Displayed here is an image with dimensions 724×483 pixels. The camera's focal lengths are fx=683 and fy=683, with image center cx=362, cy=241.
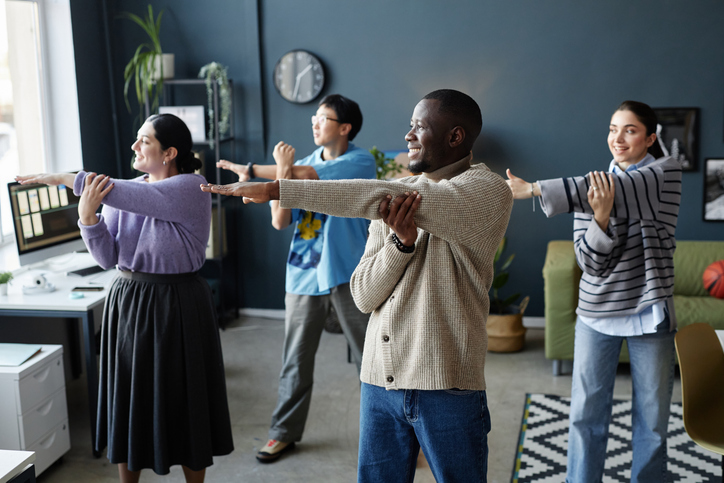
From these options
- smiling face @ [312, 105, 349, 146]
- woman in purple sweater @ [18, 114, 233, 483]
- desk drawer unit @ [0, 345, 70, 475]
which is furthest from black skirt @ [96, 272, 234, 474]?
smiling face @ [312, 105, 349, 146]

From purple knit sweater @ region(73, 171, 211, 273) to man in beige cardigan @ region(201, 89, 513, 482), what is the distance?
902 millimetres

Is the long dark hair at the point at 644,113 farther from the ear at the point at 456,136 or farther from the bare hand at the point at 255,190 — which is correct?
the bare hand at the point at 255,190

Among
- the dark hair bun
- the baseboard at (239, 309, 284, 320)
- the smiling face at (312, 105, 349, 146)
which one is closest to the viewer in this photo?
the dark hair bun

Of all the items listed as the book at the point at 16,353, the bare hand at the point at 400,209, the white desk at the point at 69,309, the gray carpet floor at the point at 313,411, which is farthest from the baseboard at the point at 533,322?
the bare hand at the point at 400,209

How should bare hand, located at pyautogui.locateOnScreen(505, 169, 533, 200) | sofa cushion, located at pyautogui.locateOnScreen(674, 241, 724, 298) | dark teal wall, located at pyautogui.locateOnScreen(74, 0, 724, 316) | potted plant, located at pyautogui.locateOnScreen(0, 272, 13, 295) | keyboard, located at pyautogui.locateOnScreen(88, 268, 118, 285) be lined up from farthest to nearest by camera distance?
dark teal wall, located at pyautogui.locateOnScreen(74, 0, 724, 316), sofa cushion, located at pyautogui.locateOnScreen(674, 241, 724, 298), keyboard, located at pyautogui.locateOnScreen(88, 268, 118, 285), potted plant, located at pyautogui.locateOnScreen(0, 272, 13, 295), bare hand, located at pyautogui.locateOnScreen(505, 169, 533, 200)

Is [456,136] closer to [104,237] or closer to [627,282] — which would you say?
[627,282]

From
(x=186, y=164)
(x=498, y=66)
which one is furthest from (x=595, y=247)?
(x=498, y=66)

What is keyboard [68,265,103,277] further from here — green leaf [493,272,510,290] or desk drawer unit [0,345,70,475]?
green leaf [493,272,510,290]

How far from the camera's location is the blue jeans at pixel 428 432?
1441 mm

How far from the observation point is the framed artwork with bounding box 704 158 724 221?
→ 4387 millimetres

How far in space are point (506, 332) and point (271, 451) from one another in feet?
6.20

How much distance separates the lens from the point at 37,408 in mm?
2703

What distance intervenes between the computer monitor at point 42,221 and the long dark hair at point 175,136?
3.95ft

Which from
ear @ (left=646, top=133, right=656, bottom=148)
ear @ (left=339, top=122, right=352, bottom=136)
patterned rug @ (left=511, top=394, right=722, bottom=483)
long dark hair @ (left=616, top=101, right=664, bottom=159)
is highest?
long dark hair @ (left=616, top=101, right=664, bottom=159)
